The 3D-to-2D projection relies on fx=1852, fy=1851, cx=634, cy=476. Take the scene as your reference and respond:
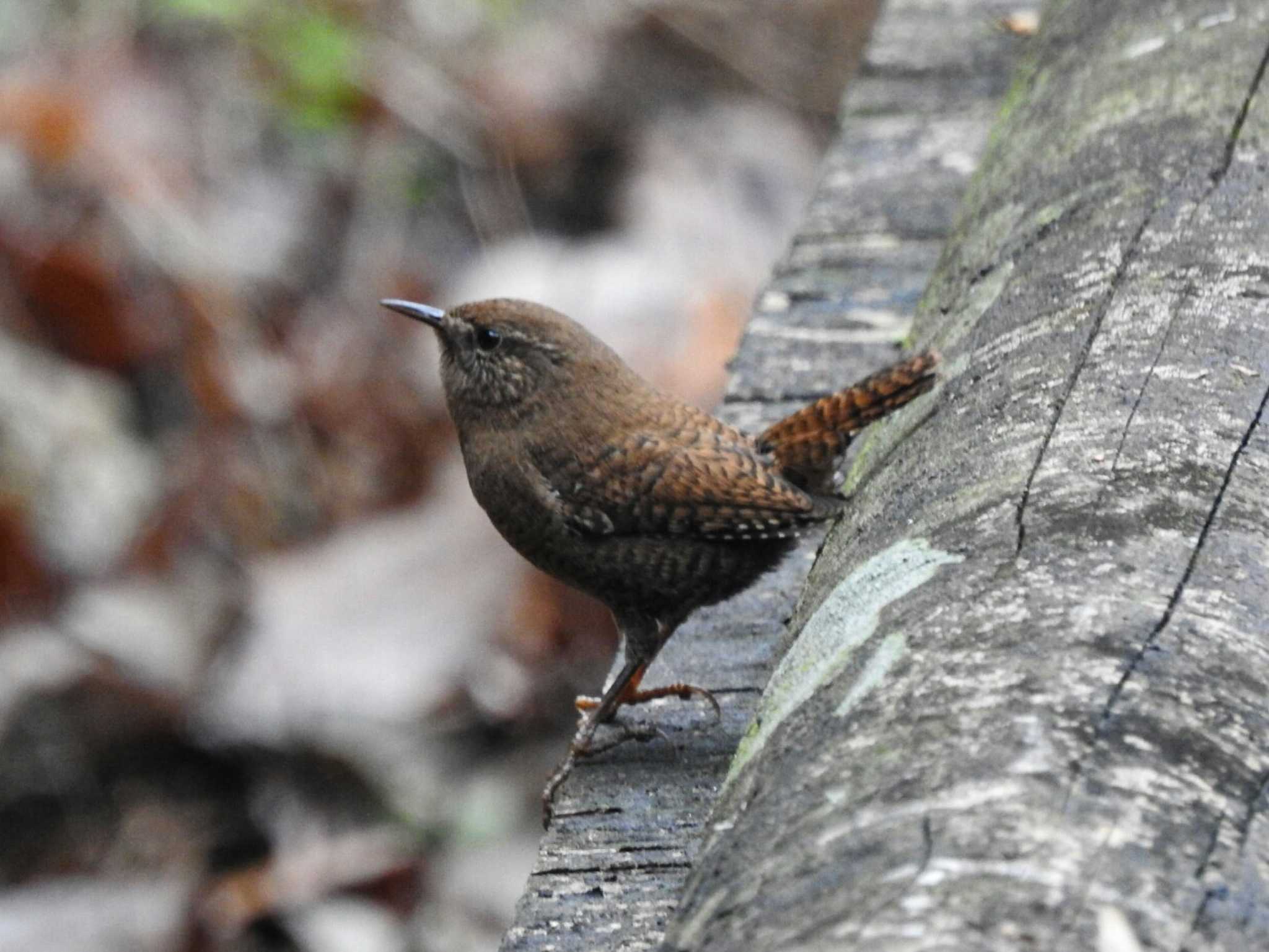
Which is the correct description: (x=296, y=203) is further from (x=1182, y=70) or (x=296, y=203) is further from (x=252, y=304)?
(x=1182, y=70)

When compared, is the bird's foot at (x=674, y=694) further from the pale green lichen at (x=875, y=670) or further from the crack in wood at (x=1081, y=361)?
the pale green lichen at (x=875, y=670)

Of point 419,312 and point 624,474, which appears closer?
point 624,474

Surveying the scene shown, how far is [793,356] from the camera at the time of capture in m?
3.50

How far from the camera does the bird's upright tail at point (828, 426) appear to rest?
264cm

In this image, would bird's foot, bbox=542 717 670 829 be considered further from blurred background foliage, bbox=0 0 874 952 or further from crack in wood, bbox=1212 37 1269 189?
blurred background foliage, bbox=0 0 874 952

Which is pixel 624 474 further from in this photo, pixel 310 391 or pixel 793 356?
pixel 310 391

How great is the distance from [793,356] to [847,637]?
5.33 feet

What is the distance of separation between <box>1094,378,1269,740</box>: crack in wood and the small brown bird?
71 centimetres

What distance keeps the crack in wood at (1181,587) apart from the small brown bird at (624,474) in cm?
71

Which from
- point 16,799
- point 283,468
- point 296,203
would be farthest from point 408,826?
point 296,203

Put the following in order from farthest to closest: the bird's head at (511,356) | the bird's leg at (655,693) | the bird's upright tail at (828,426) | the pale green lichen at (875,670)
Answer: the bird's head at (511,356)
the bird's leg at (655,693)
the bird's upright tail at (828,426)
the pale green lichen at (875,670)

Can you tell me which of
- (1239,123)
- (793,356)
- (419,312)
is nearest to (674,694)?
(793,356)

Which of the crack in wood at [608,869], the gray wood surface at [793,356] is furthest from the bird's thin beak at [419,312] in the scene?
the crack in wood at [608,869]

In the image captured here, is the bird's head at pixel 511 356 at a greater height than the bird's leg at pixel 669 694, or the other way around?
the bird's head at pixel 511 356
